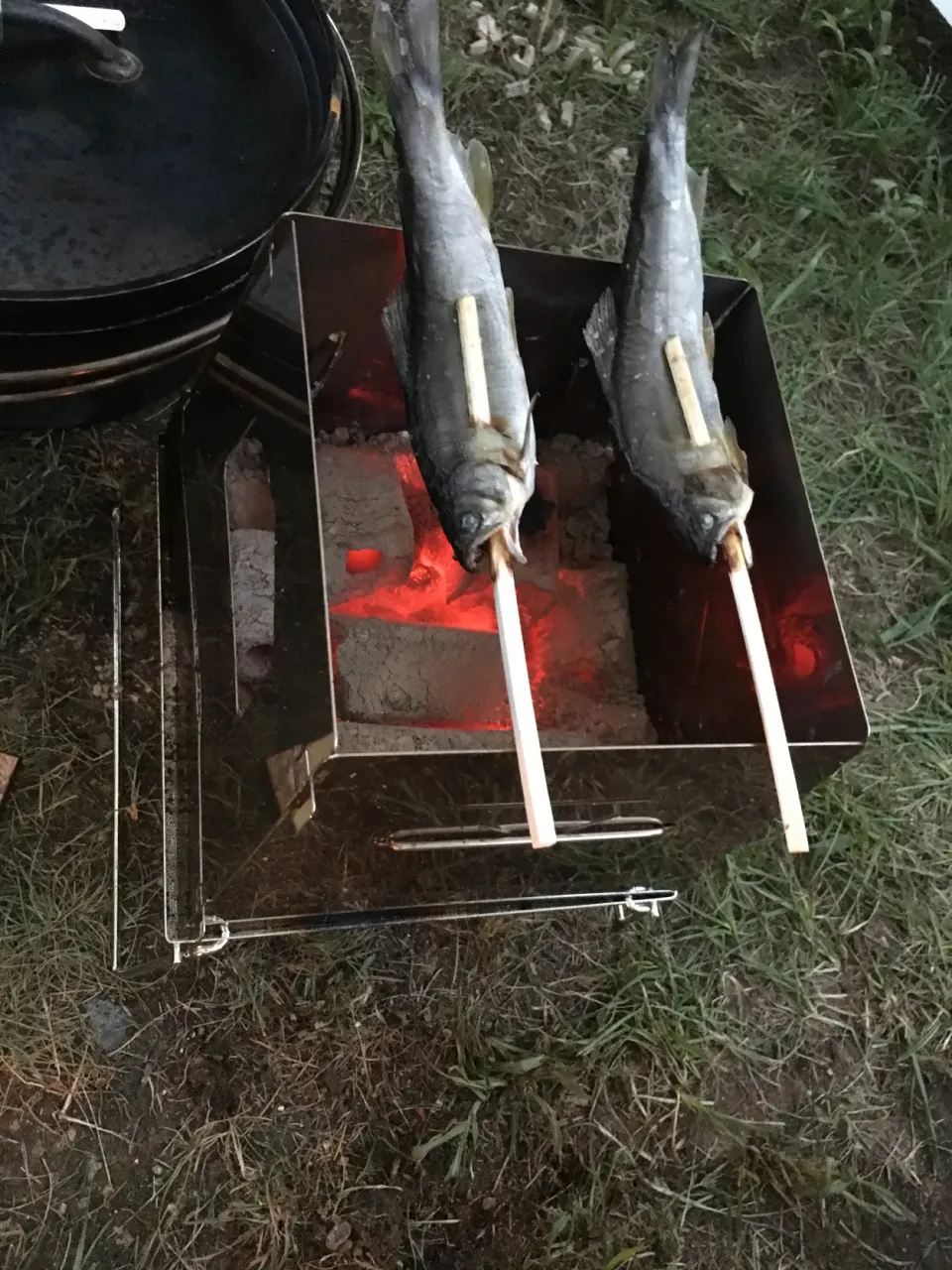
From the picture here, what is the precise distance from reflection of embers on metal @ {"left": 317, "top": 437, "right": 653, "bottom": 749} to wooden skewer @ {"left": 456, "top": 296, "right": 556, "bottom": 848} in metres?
0.26

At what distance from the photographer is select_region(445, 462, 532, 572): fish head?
1648 mm

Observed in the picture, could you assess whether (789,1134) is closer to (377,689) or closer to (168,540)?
(377,689)

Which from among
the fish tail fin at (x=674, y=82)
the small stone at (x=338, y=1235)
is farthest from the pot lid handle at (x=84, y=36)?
the small stone at (x=338, y=1235)

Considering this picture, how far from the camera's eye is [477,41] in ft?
11.4

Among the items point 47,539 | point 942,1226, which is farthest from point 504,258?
point 942,1226

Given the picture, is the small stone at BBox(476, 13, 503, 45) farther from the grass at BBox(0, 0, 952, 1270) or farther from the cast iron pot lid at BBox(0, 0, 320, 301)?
the grass at BBox(0, 0, 952, 1270)

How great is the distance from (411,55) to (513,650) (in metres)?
1.24

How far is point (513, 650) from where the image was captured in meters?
1.56

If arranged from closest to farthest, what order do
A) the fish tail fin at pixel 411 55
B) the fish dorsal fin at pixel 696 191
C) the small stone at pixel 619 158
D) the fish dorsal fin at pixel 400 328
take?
the fish dorsal fin at pixel 400 328 → the fish tail fin at pixel 411 55 → the fish dorsal fin at pixel 696 191 → the small stone at pixel 619 158

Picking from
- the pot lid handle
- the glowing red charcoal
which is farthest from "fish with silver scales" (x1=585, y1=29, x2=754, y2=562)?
the pot lid handle

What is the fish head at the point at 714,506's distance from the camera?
176cm

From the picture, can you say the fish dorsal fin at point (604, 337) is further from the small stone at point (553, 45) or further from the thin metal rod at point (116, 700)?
the small stone at point (553, 45)

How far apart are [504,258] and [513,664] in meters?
0.89

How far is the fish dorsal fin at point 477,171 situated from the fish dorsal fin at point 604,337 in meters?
0.28
